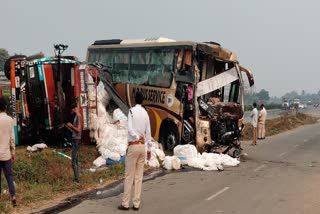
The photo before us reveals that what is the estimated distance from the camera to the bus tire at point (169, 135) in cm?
1574

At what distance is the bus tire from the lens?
51.6ft

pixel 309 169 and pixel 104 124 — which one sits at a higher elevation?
pixel 104 124

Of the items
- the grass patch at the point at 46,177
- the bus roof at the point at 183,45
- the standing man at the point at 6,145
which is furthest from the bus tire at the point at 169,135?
the standing man at the point at 6,145

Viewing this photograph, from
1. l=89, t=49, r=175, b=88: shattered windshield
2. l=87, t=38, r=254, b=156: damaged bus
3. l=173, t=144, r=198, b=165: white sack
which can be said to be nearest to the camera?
l=173, t=144, r=198, b=165: white sack

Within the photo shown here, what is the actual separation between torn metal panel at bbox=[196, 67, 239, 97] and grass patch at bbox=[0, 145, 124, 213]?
4222mm

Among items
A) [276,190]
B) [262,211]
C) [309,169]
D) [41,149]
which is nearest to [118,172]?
[41,149]

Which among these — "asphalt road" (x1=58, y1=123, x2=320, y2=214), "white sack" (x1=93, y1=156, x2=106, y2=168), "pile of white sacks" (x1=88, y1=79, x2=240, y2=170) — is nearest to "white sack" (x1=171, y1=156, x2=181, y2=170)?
"pile of white sacks" (x1=88, y1=79, x2=240, y2=170)

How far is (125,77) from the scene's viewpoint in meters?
18.0

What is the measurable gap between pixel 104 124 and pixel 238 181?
5.06 meters

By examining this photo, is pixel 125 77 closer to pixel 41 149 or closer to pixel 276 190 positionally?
pixel 41 149

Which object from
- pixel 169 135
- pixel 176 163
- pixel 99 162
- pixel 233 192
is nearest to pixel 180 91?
pixel 169 135

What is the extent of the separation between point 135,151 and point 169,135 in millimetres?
8031

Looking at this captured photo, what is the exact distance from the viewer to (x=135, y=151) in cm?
→ 815

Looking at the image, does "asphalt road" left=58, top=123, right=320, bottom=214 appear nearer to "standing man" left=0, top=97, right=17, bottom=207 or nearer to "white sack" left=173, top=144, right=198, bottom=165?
"white sack" left=173, top=144, right=198, bottom=165
